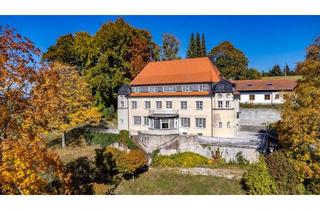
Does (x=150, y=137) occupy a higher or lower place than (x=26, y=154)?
lower

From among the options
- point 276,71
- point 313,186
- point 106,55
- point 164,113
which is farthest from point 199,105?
point 276,71

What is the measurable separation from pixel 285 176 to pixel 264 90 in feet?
77.3

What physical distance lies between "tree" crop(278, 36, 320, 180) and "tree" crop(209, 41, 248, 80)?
29683 millimetres

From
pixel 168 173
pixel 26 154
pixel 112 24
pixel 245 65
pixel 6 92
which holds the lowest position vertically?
pixel 168 173

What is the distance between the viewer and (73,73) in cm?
2812

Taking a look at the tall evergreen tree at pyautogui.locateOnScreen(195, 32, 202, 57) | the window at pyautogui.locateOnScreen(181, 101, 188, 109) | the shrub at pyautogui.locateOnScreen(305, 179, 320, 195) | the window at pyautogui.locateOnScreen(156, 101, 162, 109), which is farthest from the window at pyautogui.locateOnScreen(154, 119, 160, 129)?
the tall evergreen tree at pyautogui.locateOnScreen(195, 32, 202, 57)

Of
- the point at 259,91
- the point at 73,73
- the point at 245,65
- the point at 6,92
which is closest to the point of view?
the point at 6,92

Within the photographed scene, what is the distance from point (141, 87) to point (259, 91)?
17.9m

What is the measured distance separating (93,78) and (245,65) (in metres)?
29.0

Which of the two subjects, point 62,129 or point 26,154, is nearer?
point 26,154

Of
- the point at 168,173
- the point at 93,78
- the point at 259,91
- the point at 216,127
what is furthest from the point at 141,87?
the point at 259,91

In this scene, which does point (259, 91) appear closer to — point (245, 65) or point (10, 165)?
point (245, 65)

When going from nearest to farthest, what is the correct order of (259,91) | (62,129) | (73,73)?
(62,129) < (73,73) < (259,91)

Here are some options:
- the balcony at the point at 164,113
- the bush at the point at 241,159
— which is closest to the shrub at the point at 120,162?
the balcony at the point at 164,113
